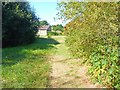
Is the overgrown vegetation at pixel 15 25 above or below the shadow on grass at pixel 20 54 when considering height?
above

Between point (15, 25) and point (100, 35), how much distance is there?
1598cm

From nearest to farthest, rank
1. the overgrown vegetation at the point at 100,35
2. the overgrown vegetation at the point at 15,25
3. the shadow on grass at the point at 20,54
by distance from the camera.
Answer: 1. the overgrown vegetation at the point at 100,35
2. the shadow on grass at the point at 20,54
3. the overgrown vegetation at the point at 15,25

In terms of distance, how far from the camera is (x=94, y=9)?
320 inches

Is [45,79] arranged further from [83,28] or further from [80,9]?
[80,9]

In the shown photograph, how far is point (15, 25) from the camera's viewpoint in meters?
23.2

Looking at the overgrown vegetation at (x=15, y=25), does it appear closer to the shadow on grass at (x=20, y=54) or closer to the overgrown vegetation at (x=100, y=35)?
the shadow on grass at (x=20, y=54)

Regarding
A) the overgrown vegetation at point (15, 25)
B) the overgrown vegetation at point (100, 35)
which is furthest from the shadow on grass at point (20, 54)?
the overgrown vegetation at point (100, 35)

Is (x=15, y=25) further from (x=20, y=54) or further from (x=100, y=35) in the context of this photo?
(x=100, y=35)

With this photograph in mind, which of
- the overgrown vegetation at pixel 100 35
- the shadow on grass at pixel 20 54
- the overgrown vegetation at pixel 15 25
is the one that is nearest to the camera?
the overgrown vegetation at pixel 100 35

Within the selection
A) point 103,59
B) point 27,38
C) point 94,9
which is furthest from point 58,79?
point 27,38

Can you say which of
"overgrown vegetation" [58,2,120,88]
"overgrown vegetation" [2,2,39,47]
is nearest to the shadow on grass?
"overgrown vegetation" [2,2,39,47]

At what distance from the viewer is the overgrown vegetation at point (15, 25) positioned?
2154 cm

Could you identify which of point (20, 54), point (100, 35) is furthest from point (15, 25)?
point (100, 35)

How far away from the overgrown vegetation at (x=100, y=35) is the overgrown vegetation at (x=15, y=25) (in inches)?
478
